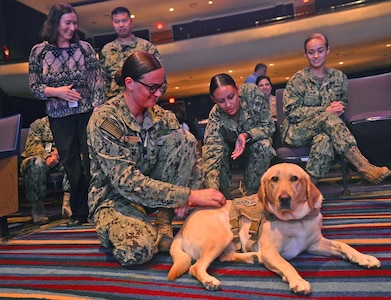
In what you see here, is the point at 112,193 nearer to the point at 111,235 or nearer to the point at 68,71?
the point at 111,235

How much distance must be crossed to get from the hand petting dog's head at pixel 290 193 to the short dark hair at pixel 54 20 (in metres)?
2.18

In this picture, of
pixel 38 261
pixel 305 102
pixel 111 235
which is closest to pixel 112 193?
pixel 111 235

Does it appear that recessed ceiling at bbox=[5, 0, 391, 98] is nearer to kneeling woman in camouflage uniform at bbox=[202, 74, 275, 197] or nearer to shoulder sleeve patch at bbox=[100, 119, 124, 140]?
kneeling woman in camouflage uniform at bbox=[202, 74, 275, 197]

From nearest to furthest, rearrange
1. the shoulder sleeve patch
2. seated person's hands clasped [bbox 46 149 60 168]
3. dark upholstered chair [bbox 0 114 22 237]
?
1. the shoulder sleeve patch
2. dark upholstered chair [bbox 0 114 22 237]
3. seated person's hands clasped [bbox 46 149 60 168]

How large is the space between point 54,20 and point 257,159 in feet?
6.42

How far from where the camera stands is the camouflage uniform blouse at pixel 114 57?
132 inches

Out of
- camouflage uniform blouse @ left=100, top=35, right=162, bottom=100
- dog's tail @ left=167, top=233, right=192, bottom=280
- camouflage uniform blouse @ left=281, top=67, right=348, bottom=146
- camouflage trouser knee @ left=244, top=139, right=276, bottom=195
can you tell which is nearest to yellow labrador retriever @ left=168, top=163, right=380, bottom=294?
dog's tail @ left=167, top=233, right=192, bottom=280

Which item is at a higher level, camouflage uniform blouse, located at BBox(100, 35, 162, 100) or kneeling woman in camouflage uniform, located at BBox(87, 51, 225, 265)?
camouflage uniform blouse, located at BBox(100, 35, 162, 100)

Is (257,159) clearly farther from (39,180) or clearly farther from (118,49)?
(39,180)

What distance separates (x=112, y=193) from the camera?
224cm

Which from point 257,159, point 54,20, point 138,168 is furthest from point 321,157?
point 54,20

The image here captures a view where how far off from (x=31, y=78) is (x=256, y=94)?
1.85 m

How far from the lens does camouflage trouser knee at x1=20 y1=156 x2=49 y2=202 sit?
3.80 m

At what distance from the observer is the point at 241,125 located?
10.1 ft
